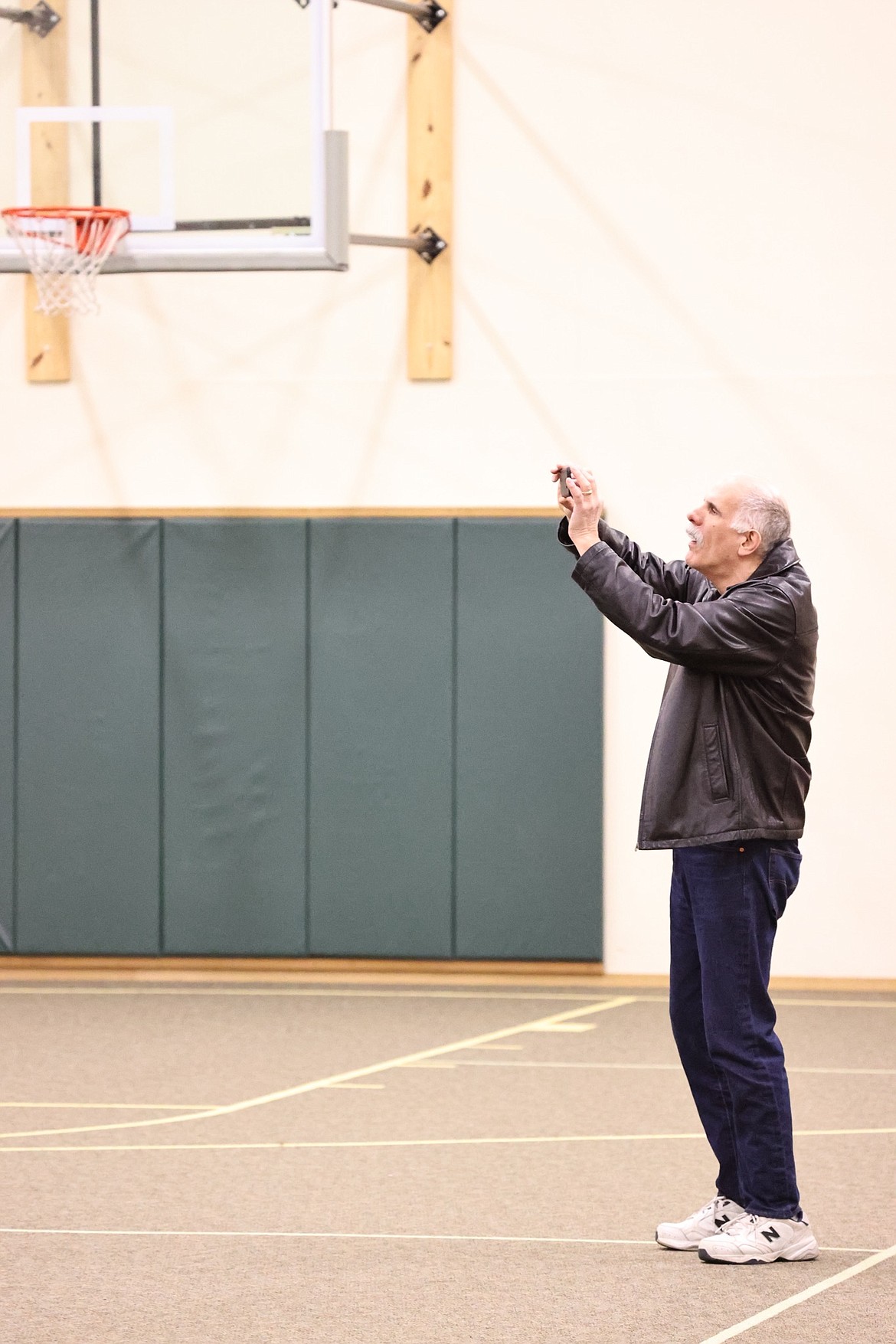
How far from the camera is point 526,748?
7246 millimetres

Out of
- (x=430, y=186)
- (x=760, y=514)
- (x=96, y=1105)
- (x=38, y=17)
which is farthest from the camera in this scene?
(x=430, y=186)

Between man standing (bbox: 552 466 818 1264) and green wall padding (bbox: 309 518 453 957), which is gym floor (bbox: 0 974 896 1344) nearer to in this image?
man standing (bbox: 552 466 818 1264)

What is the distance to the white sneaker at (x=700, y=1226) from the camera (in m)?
3.59

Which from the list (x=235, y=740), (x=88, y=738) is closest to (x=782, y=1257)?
(x=235, y=740)

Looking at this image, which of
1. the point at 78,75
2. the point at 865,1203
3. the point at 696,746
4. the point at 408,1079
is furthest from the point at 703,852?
the point at 78,75

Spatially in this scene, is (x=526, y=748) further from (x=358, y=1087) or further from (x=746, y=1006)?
(x=746, y=1006)

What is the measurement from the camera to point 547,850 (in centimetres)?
724

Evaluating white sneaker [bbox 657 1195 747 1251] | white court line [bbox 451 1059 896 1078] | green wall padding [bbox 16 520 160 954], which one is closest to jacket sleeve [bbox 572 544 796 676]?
white sneaker [bbox 657 1195 747 1251]

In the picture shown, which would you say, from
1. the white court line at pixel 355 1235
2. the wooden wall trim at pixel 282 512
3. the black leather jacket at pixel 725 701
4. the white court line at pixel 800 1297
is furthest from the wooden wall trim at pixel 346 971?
the black leather jacket at pixel 725 701

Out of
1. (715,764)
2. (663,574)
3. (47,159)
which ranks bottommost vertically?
(715,764)

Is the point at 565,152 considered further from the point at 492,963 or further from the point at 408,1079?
the point at 408,1079

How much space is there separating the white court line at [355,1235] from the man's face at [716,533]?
157 cm

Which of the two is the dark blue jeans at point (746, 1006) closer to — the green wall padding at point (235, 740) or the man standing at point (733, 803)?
the man standing at point (733, 803)

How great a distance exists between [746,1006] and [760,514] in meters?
1.07
